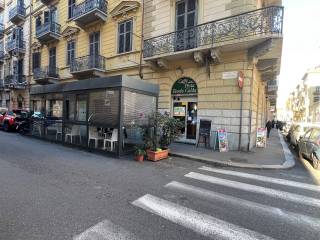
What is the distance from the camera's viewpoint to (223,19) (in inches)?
377

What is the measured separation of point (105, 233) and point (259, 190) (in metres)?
3.56

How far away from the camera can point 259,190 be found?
4910mm

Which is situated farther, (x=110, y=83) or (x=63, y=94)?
(x=63, y=94)

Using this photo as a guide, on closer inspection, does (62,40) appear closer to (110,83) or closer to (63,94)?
(63,94)

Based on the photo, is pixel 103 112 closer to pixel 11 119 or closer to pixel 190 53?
pixel 190 53

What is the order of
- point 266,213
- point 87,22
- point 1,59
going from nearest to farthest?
point 266,213 < point 87,22 < point 1,59

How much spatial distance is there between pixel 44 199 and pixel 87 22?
50.0 feet

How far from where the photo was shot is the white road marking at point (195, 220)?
3.01m

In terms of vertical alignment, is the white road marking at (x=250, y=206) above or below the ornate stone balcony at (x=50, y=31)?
below

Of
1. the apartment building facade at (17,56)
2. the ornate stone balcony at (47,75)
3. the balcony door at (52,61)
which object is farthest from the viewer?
the apartment building facade at (17,56)

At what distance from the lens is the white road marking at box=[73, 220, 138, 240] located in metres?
2.83

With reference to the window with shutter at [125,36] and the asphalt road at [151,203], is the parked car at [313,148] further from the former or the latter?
the window with shutter at [125,36]

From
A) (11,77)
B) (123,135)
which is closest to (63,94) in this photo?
(123,135)

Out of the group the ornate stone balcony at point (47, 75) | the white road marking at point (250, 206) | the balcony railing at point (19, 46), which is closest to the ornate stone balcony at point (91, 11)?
the ornate stone balcony at point (47, 75)
